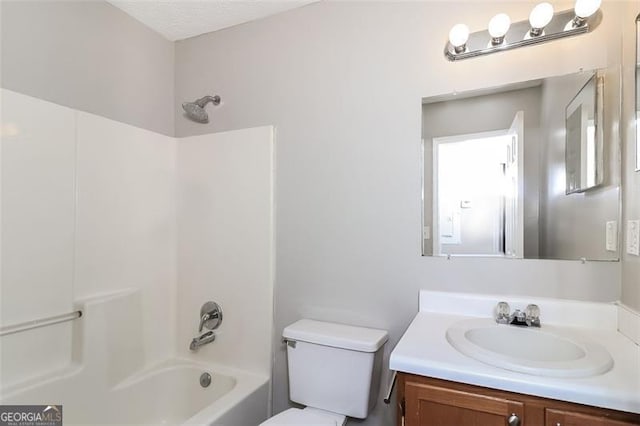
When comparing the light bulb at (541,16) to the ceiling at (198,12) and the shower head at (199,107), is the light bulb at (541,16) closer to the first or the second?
the ceiling at (198,12)

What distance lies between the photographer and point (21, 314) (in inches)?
56.1

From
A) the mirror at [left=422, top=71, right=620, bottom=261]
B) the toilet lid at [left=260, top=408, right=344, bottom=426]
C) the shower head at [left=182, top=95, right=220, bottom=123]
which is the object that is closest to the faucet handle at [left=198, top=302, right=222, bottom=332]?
the toilet lid at [left=260, top=408, right=344, bottom=426]

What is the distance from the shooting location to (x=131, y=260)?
6.27ft

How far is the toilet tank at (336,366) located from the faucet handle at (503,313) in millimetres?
487

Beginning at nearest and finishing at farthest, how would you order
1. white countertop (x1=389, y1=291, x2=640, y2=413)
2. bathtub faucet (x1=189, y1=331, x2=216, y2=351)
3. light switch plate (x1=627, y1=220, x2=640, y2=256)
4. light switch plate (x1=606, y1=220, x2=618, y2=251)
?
white countertop (x1=389, y1=291, x2=640, y2=413) < light switch plate (x1=627, y1=220, x2=640, y2=256) < light switch plate (x1=606, y1=220, x2=618, y2=251) < bathtub faucet (x1=189, y1=331, x2=216, y2=351)

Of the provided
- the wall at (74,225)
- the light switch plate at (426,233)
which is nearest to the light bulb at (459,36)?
the light switch plate at (426,233)

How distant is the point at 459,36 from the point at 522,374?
1.29 meters

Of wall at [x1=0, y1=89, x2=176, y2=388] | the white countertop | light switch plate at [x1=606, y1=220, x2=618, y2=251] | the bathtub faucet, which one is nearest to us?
the white countertop

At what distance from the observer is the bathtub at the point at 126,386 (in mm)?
1497

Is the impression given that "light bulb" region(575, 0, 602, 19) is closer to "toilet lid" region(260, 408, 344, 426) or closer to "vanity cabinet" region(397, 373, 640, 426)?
"vanity cabinet" region(397, 373, 640, 426)

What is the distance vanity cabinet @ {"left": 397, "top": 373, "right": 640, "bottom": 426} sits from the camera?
0.90m

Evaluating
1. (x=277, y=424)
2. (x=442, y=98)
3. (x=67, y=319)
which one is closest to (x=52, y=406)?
(x=67, y=319)

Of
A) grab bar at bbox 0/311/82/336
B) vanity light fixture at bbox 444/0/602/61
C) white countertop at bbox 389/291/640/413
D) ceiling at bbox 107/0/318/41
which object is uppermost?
ceiling at bbox 107/0/318/41

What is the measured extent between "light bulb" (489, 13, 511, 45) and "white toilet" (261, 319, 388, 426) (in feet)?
4.48
